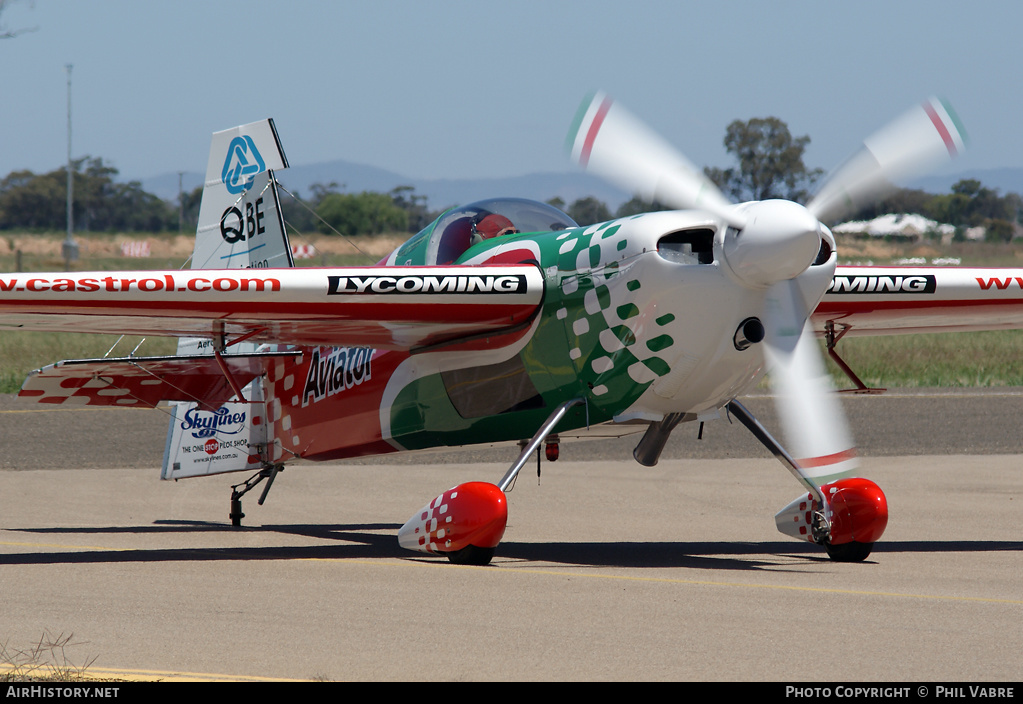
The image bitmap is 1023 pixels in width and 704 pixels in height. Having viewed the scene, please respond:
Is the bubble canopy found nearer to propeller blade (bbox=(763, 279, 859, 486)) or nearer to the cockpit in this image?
the cockpit

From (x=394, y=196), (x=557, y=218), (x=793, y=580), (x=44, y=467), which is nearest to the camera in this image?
(x=793, y=580)

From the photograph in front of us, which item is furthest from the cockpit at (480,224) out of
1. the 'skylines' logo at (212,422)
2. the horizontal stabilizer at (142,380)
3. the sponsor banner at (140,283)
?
the 'skylines' logo at (212,422)

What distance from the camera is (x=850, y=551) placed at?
9.93m

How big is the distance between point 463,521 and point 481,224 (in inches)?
111

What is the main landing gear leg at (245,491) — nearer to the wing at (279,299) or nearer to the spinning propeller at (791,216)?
the wing at (279,299)

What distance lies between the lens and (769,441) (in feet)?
34.1

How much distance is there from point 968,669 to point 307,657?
125 inches

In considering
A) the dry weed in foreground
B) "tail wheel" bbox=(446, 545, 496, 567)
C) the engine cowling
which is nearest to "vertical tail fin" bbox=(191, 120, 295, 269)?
the engine cowling

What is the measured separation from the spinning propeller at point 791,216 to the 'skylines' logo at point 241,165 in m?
5.16

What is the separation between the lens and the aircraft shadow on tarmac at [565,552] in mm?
9742

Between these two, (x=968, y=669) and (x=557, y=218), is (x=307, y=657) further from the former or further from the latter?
(x=557, y=218)

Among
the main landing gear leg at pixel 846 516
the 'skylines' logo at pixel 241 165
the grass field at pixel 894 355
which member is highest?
the 'skylines' logo at pixel 241 165

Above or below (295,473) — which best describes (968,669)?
above

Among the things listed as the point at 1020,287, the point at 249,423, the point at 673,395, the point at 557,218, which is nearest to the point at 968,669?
the point at 673,395
